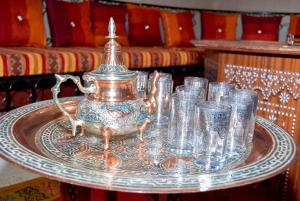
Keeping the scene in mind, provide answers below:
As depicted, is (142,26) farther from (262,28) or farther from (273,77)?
(273,77)

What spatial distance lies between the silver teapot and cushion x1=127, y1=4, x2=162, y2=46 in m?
2.07

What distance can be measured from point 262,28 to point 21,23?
2371 mm

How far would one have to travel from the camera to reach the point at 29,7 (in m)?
2.09

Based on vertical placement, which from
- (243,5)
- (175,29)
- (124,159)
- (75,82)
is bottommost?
(124,159)

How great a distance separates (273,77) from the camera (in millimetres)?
1351

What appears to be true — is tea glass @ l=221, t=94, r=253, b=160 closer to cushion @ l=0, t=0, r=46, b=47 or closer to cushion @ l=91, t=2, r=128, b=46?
cushion @ l=0, t=0, r=46, b=47

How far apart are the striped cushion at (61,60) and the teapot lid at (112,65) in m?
1.03

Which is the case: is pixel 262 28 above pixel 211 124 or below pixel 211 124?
above

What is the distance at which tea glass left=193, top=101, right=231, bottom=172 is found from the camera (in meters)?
0.58

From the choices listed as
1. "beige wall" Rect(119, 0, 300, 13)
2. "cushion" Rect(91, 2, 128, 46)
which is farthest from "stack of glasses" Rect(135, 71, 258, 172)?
"beige wall" Rect(119, 0, 300, 13)

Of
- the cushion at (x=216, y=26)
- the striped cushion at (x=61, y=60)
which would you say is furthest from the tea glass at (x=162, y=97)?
the cushion at (x=216, y=26)

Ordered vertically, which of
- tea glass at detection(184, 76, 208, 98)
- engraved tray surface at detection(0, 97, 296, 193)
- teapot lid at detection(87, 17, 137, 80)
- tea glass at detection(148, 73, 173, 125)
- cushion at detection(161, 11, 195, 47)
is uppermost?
cushion at detection(161, 11, 195, 47)

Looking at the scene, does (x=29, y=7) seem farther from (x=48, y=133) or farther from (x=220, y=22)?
(x=220, y=22)

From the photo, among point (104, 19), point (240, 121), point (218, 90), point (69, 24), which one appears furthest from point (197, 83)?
point (104, 19)
